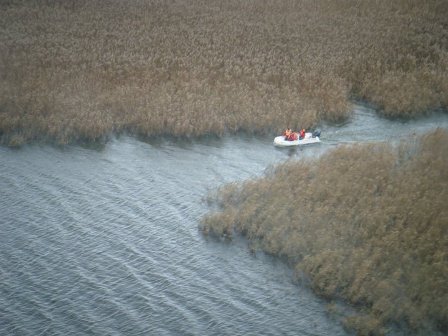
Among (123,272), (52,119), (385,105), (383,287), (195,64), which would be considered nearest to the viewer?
(383,287)

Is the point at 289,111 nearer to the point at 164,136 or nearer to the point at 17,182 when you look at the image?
the point at 164,136

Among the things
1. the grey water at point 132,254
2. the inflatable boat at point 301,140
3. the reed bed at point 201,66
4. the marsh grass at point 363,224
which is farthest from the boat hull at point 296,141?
the marsh grass at point 363,224

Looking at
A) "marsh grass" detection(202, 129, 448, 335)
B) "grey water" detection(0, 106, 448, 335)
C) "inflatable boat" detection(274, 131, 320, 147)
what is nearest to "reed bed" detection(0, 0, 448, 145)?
"inflatable boat" detection(274, 131, 320, 147)

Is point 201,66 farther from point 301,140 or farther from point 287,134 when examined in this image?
point 301,140

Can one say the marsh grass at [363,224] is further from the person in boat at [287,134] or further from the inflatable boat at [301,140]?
the person in boat at [287,134]

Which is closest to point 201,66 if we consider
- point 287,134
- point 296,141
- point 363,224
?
point 287,134

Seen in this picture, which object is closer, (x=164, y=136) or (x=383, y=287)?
(x=383, y=287)

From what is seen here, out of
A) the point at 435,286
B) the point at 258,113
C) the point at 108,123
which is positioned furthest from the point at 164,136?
the point at 435,286
